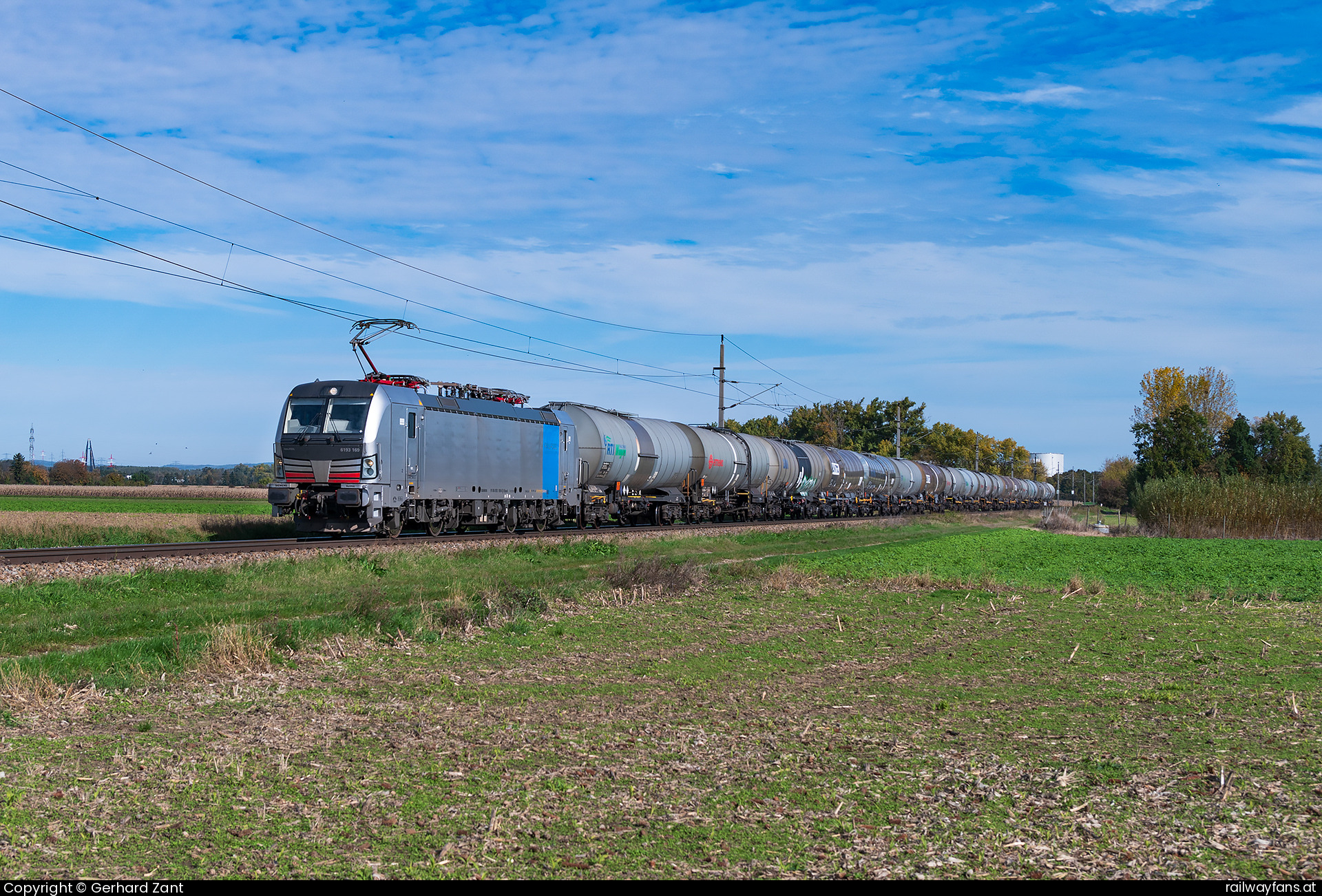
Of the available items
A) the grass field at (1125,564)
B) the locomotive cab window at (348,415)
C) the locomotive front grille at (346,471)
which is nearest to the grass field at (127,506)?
the locomotive cab window at (348,415)

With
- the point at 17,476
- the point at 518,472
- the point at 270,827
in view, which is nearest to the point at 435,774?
the point at 270,827

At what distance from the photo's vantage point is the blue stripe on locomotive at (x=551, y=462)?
34688mm

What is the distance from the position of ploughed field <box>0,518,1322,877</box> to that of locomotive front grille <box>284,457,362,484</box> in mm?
8028

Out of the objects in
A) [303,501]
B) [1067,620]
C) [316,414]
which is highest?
[316,414]

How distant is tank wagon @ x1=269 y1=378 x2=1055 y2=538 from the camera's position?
25.7 metres

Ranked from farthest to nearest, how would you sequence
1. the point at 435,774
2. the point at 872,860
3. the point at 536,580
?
the point at 536,580 < the point at 435,774 < the point at 872,860

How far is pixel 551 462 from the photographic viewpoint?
35188mm

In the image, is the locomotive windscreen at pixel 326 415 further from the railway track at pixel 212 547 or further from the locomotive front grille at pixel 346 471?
the railway track at pixel 212 547

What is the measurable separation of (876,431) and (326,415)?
102 meters

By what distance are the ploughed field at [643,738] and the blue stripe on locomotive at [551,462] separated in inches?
685

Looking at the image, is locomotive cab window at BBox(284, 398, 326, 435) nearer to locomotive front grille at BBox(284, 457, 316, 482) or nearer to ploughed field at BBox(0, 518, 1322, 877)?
locomotive front grille at BBox(284, 457, 316, 482)

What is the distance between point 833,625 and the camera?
15.2 meters

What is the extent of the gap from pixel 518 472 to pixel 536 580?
12660 mm

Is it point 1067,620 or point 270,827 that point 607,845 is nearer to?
point 270,827
